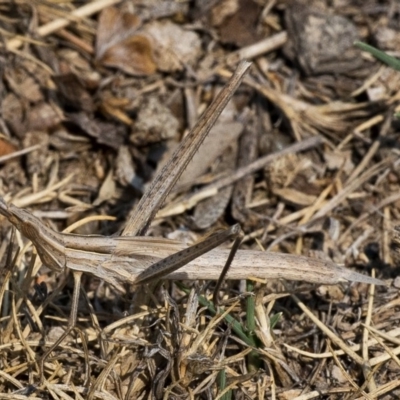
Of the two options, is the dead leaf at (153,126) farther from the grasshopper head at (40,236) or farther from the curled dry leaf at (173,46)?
the grasshopper head at (40,236)

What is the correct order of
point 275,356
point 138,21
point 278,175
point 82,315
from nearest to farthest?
point 275,356, point 82,315, point 278,175, point 138,21

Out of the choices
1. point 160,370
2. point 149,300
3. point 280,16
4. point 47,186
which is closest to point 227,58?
point 280,16

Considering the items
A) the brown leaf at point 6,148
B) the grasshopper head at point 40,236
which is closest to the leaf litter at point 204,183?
the brown leaf at point 6,148

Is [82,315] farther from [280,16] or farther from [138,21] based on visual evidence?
[280,16]

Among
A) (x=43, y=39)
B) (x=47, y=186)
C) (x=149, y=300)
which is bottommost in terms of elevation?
(x=149, y=300)

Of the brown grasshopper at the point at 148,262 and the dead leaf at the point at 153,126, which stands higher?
the dead leaf at the point at 153,126

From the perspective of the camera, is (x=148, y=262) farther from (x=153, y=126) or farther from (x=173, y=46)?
(x=173, y=46)

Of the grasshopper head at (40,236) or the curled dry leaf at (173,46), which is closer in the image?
the grasshopper head at (40,236)

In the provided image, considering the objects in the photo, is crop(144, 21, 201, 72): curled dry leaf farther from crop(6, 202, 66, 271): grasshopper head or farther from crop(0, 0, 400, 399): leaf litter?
crop(6, 202, 66, 271): grasshopper head
